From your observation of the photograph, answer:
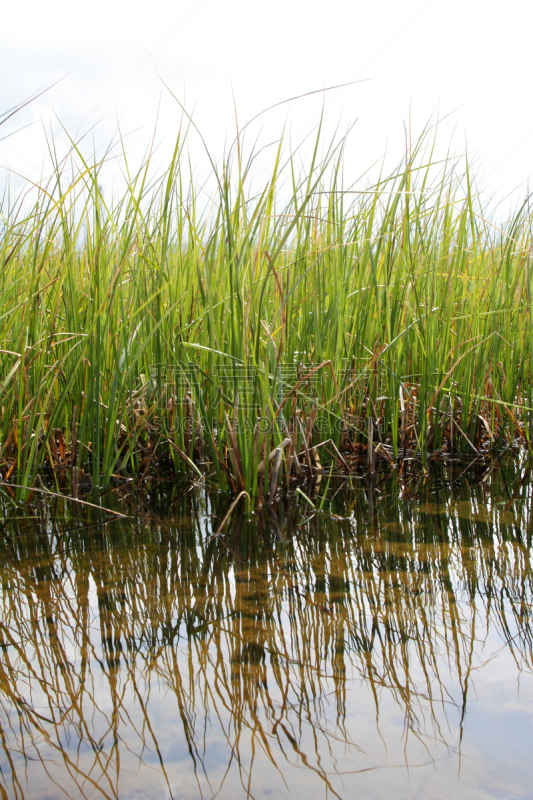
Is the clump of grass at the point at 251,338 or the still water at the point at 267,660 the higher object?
the clump of grass at the point at 251,338

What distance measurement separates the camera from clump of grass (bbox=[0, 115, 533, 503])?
1661 mm

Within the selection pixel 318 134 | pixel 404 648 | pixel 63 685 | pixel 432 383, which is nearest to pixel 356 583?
pixel 404 648

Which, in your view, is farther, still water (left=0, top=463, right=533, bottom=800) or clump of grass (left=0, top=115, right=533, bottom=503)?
clump of grass (left=0, top=115, right=533, bottom=503)

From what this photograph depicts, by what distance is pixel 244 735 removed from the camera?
0.74 metres

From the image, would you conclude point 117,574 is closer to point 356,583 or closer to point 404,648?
point 356,583

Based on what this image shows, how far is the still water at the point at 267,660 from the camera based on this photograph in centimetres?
69

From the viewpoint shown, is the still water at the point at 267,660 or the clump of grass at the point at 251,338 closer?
the still water at the point at 267,660

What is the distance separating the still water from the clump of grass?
0.41 meters

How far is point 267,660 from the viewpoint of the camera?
35.0 inches

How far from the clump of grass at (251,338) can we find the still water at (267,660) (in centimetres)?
41

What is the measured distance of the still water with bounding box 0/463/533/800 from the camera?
0.69 meters

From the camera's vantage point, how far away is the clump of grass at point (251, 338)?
1.66 metres

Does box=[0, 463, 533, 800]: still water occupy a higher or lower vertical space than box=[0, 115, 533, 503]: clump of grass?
lower

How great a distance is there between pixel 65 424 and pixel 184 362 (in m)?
0.51
